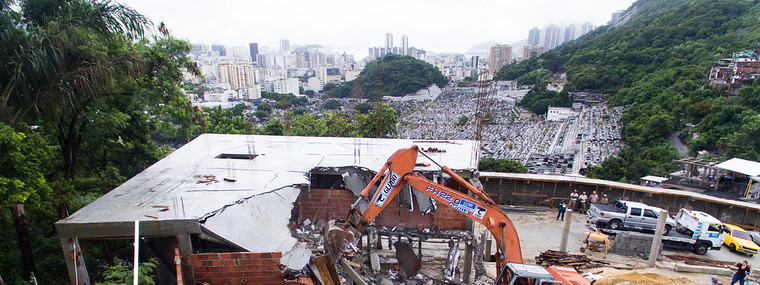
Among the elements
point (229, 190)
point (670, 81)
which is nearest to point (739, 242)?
point (229, 190)

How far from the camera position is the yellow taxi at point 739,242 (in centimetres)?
1400

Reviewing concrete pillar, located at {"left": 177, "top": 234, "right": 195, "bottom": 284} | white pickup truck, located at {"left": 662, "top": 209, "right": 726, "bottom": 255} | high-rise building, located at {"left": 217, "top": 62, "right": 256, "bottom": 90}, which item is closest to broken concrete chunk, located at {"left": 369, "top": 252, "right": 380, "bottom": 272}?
concrete pillar, located at {"left": 177, "top": 234, "right": 195, "bottom": 284}

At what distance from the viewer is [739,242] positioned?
46.8 feet

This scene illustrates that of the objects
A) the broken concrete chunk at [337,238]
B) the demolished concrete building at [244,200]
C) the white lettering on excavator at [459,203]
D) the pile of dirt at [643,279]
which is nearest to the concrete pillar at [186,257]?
the demolished concrete building at [244,200]

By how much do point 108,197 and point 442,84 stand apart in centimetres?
11493

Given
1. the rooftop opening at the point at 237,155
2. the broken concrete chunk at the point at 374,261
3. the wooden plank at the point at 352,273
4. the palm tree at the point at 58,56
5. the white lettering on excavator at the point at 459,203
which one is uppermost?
the palm tree at the point at 58,56

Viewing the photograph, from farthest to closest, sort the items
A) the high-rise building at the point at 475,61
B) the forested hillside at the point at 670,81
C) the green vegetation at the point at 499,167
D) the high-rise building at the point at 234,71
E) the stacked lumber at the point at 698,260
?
the high-rise building at the point at 475,61
the high-rise building at the point at 234,71
the forested hillside at the point at 670,81
the green vegetation at the point at 499,167
the stacked lumber at the point at 698,260

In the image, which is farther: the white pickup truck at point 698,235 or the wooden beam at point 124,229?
the white pickup truck at point 698,235

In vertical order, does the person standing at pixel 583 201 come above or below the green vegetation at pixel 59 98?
below

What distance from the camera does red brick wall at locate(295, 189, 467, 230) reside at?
995 centimetres

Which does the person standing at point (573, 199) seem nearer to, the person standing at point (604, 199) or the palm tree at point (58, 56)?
the person standing at point (604, 199)

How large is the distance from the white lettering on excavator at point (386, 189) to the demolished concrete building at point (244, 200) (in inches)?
52.9

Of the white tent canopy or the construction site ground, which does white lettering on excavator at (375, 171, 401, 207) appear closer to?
the construction site ground

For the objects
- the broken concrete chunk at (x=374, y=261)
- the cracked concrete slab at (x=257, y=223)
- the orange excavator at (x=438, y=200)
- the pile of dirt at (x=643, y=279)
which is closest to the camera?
the cracked concrete slab at (x=257, y=223)
